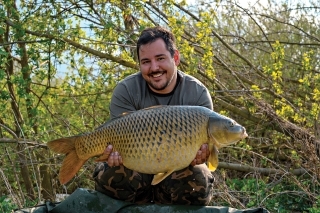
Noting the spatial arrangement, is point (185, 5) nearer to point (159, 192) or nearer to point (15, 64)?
point (15, 64)

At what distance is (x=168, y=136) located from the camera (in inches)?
95.8

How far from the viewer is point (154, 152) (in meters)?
2.45

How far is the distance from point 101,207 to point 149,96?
0.58m

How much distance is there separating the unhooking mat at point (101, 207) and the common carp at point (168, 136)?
167mm

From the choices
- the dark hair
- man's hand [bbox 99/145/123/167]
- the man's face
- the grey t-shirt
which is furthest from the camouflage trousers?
the dark hair

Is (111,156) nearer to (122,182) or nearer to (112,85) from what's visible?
(122,182)

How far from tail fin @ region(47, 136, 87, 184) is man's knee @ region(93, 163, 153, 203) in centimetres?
17

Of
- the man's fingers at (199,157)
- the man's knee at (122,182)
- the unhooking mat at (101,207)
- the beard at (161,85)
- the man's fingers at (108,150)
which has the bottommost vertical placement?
the unhooking mat at (101,207)

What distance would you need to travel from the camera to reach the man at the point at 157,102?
8.96ft

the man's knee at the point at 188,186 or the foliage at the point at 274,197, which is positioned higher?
the man's knee at the point at 188,186

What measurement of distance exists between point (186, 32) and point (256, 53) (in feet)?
4.13

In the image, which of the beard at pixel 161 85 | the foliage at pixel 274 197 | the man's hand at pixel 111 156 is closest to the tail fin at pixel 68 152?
the man's hand at pixel 111 156

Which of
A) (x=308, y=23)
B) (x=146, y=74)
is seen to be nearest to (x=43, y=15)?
(x=146, y=74)

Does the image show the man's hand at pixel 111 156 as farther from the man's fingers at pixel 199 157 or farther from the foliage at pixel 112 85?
the foliage at pixel 112 85
